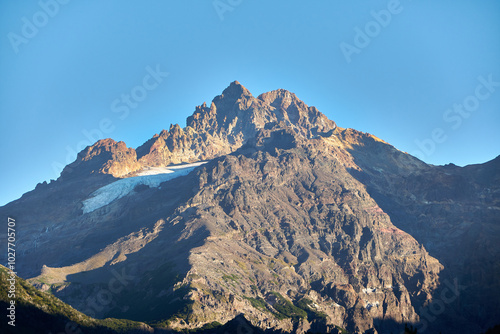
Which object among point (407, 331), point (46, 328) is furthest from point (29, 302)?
point (407, 331)

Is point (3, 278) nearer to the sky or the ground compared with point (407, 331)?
nearer to the sky

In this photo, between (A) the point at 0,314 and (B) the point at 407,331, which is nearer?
(B) the point at 407,331

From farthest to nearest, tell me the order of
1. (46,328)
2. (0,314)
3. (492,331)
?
(46,328) → (0,314) → (492,331)

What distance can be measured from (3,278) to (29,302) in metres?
16.2

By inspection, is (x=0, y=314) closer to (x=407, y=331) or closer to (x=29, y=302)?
(x=29, y=302)

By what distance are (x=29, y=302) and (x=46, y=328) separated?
16128 mm

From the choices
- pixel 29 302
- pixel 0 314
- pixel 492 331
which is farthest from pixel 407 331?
pixel 29 302

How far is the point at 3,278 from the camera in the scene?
652 ft

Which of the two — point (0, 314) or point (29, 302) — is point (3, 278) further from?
point (0, 314)

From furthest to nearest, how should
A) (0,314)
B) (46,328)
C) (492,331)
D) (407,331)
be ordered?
(46,328), (0,314), (492,331), (407,331)

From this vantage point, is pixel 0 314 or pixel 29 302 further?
pixel 29 302

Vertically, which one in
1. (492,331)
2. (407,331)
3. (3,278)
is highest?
(3,278)

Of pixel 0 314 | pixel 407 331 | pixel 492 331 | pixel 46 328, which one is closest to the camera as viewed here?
pixel 407 331

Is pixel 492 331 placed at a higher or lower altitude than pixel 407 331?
lower
